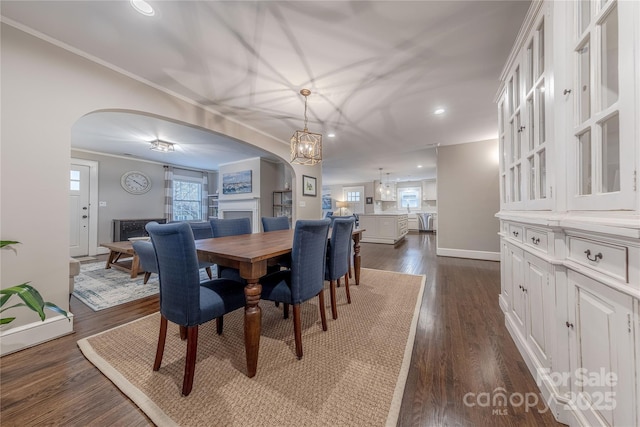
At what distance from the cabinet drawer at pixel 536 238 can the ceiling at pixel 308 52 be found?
1.51 metres

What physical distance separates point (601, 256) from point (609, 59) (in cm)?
76

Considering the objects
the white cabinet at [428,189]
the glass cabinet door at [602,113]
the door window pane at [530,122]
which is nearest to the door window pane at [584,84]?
the glass cabinet door at [602,113]

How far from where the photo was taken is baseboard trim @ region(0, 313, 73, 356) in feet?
5.12

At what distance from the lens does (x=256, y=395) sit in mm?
1201

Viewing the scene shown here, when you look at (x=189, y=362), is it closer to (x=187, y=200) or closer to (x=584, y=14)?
(x=584, y=14)

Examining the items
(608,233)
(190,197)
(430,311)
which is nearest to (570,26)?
(608,233)

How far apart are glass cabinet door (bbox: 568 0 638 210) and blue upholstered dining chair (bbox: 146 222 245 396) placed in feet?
5.83

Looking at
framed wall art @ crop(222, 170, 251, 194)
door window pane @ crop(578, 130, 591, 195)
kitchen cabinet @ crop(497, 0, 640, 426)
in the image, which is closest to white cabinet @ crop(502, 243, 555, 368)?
kitchen cabinet @ crop(497, 0, 640, 426)

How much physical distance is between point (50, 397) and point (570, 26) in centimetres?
325

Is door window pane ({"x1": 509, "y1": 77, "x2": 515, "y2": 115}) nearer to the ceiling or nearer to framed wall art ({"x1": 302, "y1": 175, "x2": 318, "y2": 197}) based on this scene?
the ceiling

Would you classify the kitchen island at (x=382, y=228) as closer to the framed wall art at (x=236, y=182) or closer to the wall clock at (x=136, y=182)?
the framed wall art at (x=236, y=182)

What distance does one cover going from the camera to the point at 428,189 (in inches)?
367

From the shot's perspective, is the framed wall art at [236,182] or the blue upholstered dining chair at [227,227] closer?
the blue upholstered dining chair at [227,227]

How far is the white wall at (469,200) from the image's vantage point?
13.8 feet
